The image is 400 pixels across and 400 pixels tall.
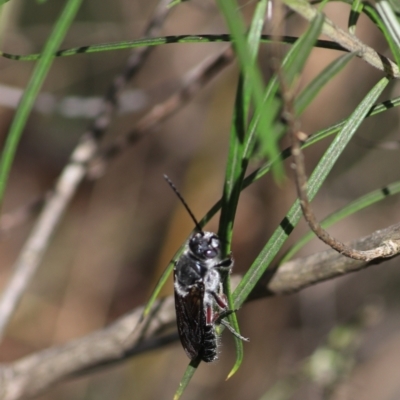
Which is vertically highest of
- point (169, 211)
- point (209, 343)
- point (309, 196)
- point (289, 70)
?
point (289, 70)

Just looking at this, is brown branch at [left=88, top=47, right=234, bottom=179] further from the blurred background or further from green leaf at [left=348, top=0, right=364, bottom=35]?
green leaf at [left=348, top=0, right=364, bottom=35]

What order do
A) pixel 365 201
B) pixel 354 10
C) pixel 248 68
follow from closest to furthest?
pixel 248 68 < pixel 354 10 < pixel 365 201

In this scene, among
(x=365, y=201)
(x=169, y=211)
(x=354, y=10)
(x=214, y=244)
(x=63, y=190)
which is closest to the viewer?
(x=354, y=10)

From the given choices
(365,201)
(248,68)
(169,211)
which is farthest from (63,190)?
(169,211)

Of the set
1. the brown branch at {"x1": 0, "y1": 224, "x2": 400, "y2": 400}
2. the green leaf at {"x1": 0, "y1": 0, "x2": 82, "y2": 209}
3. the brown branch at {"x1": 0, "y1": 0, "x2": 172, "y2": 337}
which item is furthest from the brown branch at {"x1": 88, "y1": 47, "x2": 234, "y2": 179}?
the green leaf at {"x1": 0, "y1": 0, "x2": 82, "y2": 209}

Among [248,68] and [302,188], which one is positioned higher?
[248,68]

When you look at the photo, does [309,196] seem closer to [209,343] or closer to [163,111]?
[209,343]

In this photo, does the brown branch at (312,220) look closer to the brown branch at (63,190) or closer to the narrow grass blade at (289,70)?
the narrow grass blade at (289,70)
